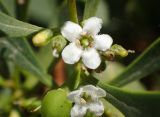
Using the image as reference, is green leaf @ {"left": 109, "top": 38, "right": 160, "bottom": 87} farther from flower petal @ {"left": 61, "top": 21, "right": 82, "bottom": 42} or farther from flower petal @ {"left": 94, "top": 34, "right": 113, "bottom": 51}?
flower petal @ {"left": 61, "top": 21, "right": 82, "bottom": 42}

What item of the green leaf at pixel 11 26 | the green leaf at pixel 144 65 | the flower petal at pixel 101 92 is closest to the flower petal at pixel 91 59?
the flower petal at pixel 101 92

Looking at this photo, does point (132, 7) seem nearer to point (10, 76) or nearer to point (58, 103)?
point (10, 76)

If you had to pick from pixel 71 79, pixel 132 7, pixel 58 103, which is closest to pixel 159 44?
pixel 71 79

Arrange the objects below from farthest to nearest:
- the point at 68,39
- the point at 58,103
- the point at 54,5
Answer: the point at 54,5, the point at 68,39, the point at 58,103

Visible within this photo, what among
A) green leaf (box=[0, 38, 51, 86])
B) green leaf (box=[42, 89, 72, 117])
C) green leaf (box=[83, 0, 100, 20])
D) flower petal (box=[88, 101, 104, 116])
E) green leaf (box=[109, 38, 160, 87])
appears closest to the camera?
green leaf (box=[42, 89, 72, 117])

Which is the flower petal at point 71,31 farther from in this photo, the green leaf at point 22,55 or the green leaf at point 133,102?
the green leaf at point 22,55

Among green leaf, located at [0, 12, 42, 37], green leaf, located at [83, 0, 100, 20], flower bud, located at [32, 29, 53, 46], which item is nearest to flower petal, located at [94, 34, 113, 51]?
green leaf, located at [83, 0, 100, 20]

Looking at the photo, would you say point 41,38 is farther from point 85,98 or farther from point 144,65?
point 144,65

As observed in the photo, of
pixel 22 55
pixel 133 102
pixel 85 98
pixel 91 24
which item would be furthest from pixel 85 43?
pixel 22 55
